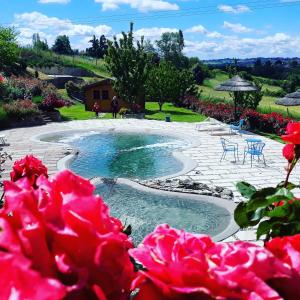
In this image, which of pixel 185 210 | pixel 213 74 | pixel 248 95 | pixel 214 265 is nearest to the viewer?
pixel 214 265

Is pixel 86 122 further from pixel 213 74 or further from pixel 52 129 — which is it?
pixel 213 74

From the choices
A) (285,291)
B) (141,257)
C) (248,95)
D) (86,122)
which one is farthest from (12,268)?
(248,95)

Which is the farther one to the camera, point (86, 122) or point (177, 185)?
point (86, 122)

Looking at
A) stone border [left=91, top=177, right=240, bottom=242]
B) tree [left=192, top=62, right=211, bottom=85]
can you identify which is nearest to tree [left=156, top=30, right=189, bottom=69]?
tree [left=192, top=62, right=211, bottom=85]

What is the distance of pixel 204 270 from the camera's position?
725 millimetres

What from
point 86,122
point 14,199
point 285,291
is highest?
point 14,199

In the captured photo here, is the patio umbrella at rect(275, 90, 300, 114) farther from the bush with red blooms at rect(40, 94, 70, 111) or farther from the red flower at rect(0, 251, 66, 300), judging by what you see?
the red flower at rect(0, 251, 66, 300)

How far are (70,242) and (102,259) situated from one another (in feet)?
0.21

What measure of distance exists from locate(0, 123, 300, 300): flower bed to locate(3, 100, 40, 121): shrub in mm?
25208

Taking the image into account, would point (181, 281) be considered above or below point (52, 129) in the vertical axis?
above

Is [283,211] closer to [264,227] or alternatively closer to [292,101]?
[264,227]

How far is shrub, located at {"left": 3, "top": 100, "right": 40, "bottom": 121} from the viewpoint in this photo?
973 inches

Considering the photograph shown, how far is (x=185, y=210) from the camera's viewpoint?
10.4 metres

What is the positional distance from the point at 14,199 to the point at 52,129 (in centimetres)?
2351
